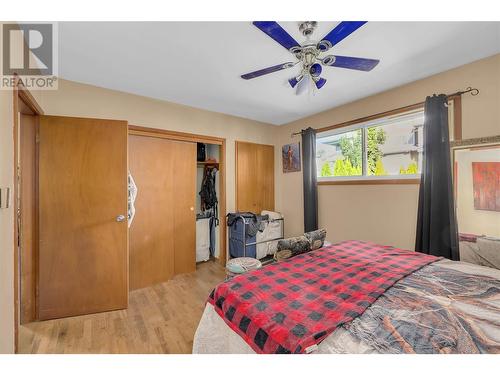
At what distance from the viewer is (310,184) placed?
11.2 ft

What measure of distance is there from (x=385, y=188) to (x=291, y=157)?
5.27 ft

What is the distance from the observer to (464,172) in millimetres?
2104

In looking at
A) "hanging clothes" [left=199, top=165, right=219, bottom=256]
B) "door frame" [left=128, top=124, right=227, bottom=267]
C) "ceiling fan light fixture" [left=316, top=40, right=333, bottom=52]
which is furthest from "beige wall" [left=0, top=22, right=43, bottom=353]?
"hanging clothes" [left=199, top=165, right=219, bottom=256]

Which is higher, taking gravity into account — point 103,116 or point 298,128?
point 298,128

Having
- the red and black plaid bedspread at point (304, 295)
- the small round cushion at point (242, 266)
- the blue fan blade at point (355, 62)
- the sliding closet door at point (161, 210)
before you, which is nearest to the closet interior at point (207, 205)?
the sliding closet door at point (161, 210)

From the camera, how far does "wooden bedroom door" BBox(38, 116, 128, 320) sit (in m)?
2.08

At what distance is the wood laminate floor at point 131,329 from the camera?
1724 millimetres

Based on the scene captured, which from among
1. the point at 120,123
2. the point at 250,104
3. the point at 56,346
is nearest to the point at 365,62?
the point at 250,104

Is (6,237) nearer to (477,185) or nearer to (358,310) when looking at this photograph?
(358,310)

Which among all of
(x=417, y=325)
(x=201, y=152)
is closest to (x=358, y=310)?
(x=417, y=325)

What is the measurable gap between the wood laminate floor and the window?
252 centimetres

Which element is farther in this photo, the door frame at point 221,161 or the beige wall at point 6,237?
the door frame at point 221,161

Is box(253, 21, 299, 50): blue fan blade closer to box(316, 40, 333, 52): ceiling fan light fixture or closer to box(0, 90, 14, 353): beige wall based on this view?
box(316, 40, 333, 52): ceiling fan light fixture

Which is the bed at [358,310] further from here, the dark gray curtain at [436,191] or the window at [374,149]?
the window at [374,149]
